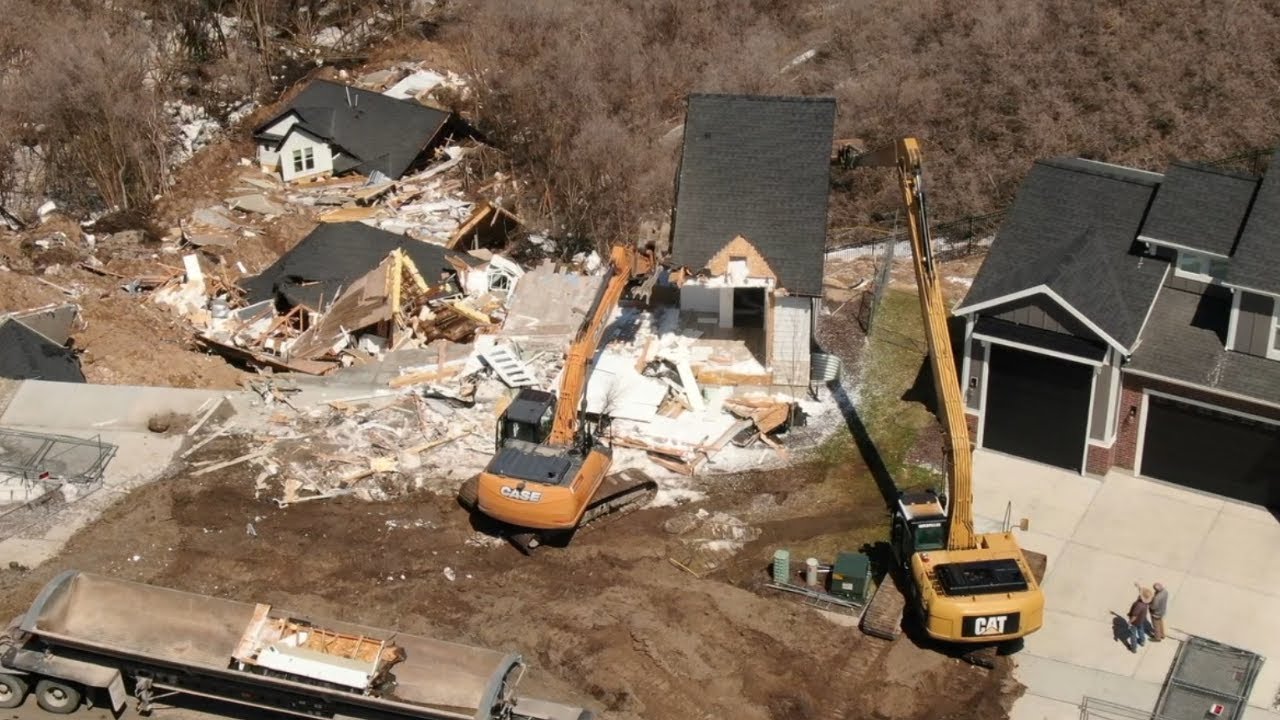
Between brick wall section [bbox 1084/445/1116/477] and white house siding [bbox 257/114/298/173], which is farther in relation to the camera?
white house siding [bbox 257/114/298/173]

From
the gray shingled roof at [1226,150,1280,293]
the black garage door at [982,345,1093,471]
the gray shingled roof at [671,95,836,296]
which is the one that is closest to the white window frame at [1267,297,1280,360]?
the gray shingled roof at [1226,150,1280,293]

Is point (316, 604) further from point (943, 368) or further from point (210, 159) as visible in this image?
point (210, 159)

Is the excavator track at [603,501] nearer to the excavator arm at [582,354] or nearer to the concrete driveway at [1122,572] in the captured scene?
the excavator arm at [582,354]

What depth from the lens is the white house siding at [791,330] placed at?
3139 cm

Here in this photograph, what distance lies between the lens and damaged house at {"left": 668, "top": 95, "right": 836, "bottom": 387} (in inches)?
1227

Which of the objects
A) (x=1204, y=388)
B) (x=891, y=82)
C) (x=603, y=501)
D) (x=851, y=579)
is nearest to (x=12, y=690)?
(x=603, y=501)

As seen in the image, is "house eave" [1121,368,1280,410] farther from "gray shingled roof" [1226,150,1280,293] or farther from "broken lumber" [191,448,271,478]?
"broken lumber" [191,448,271,478]

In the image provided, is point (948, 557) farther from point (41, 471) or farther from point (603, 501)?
point (41, 471)

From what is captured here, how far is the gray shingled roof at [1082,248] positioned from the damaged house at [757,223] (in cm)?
431

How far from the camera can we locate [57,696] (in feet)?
71.5

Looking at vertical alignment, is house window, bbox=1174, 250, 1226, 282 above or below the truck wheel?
above

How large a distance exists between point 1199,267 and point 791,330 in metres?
8.89

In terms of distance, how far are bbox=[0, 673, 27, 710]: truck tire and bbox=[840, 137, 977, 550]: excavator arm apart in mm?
15744

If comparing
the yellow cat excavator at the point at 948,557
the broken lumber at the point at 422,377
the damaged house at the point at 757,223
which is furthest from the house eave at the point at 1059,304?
the broken lumber at the point at 422,377
